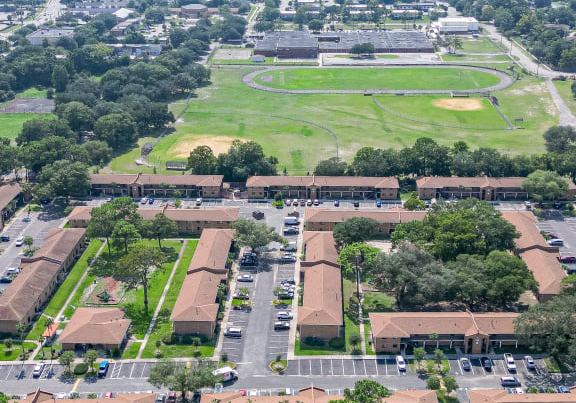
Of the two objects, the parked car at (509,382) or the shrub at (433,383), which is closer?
the shrub at (433,383)

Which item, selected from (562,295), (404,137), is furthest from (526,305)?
(404,137)

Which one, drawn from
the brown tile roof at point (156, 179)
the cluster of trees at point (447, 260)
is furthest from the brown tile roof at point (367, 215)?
the brown tile roof at point (156, 179)

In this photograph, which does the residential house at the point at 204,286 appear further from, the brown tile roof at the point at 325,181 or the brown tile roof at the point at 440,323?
the brown tile roof at the point at 325,181

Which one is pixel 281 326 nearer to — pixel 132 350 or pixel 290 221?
pixel 132 350

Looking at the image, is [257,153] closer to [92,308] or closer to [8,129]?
[92,308]

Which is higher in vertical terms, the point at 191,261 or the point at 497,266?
the point at 497,266

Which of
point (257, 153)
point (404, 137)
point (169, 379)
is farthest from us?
point (404, 137)

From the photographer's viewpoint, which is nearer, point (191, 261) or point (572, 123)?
point (191, 261)

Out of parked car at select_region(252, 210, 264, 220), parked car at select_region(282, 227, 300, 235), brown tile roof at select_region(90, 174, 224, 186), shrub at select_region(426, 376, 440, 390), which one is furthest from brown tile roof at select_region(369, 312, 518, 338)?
brown tile roof at select_region(90, 174, 224, 186)
